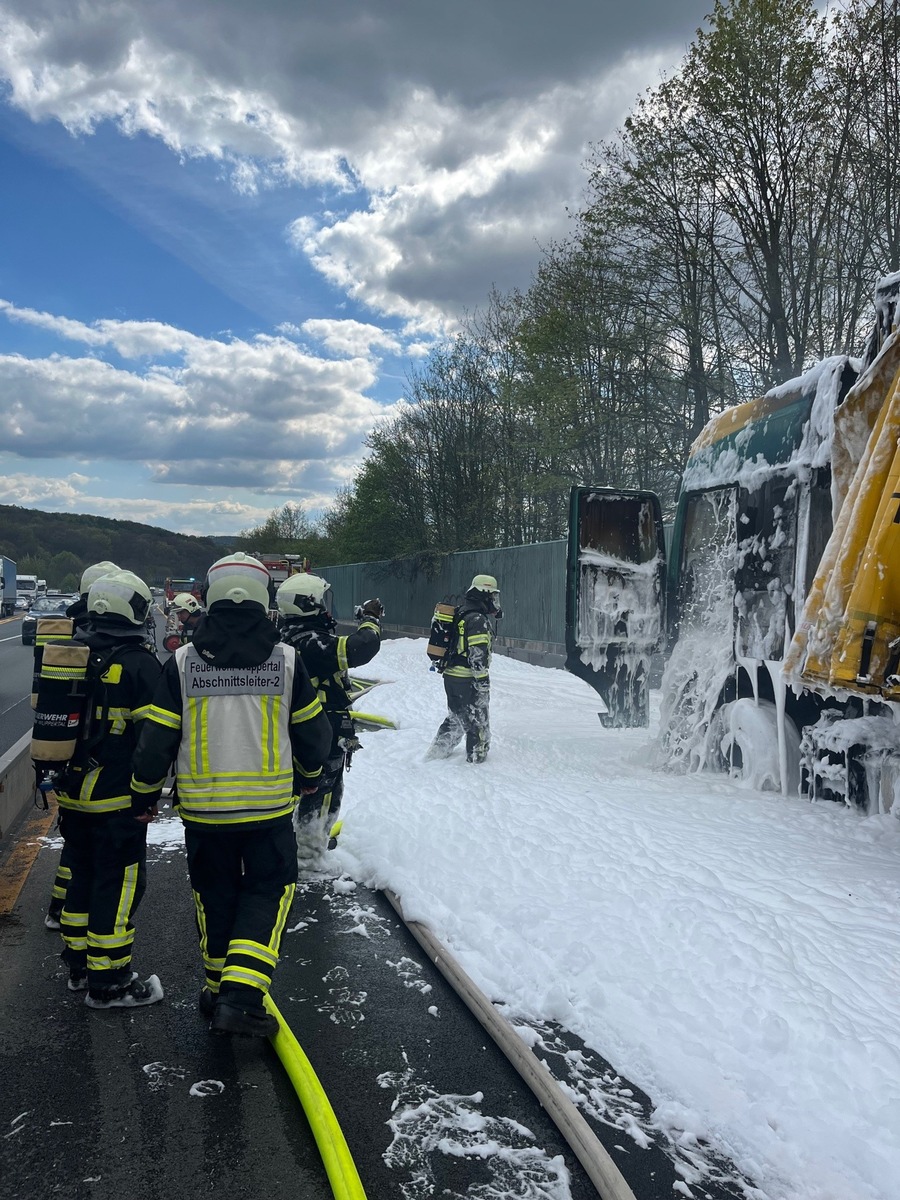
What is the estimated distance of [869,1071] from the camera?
10.4 feet

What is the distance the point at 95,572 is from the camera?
5.30 metres

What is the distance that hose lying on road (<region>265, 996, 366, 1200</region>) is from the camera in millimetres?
2627

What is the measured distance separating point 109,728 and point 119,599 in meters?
0.58

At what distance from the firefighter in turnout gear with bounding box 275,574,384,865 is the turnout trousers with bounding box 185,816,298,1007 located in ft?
5.91

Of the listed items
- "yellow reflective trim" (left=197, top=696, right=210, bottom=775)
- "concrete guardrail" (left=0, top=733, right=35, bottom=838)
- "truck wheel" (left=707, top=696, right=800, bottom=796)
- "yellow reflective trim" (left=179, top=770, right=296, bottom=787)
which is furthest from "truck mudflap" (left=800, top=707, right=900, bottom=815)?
"concrete guardrail" (left=0, top=733, right=35, bottom=838)

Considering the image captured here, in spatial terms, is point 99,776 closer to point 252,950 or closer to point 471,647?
point 252,950

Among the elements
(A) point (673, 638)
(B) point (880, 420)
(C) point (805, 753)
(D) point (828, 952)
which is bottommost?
(D) point (828, 952)

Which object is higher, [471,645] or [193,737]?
[471,645]

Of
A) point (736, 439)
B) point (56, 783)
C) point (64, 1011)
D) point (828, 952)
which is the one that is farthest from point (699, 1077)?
point (736, 439)

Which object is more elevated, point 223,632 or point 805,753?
point 223,632

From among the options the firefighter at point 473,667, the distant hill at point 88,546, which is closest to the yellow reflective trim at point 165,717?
the firefighter at point 473,667

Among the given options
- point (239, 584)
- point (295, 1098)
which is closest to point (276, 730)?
point (239, 584)

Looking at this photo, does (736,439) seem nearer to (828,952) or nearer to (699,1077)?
(828,952)

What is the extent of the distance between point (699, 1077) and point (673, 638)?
16.5 feet
